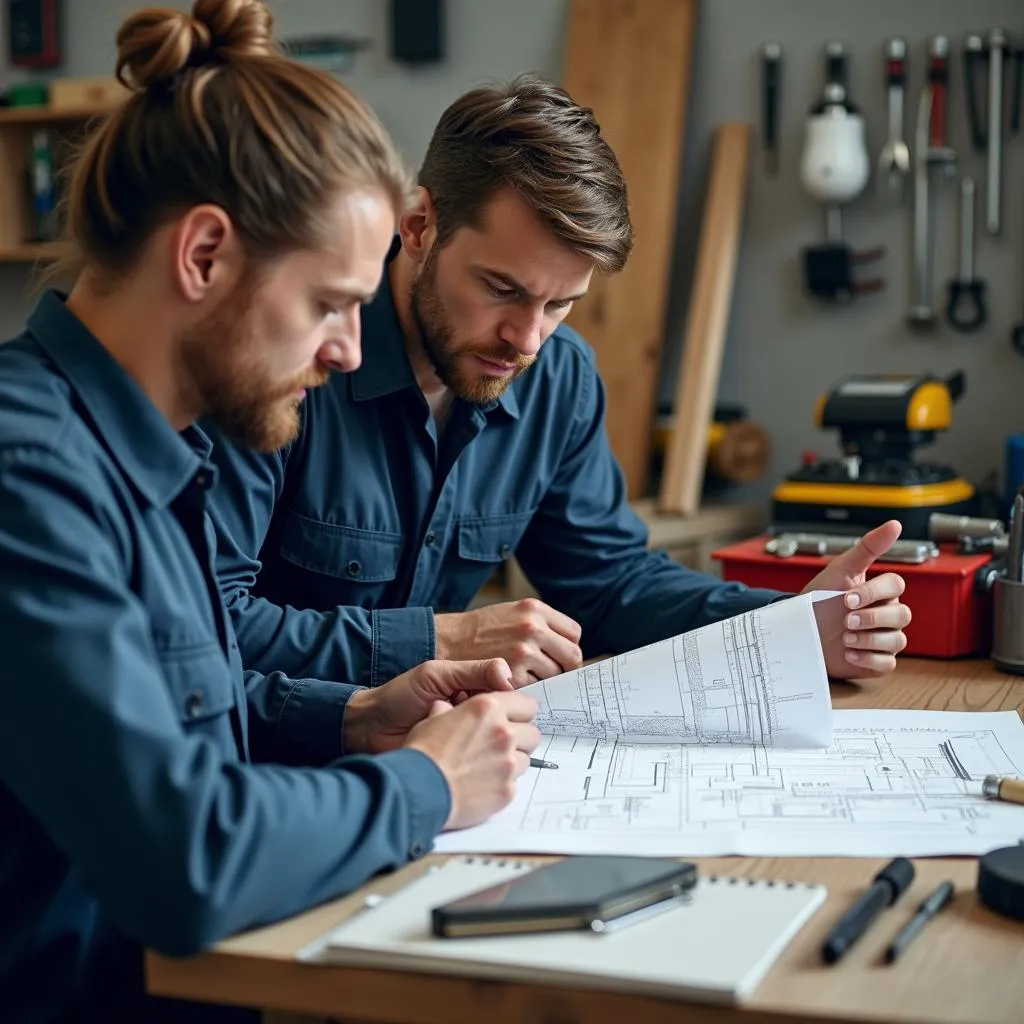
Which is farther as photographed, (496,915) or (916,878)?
(916,878)

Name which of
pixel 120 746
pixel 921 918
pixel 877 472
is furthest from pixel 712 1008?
pixel 877 472

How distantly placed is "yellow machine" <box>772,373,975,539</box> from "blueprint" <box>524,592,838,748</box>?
0.77m

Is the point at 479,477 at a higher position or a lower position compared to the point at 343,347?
lower

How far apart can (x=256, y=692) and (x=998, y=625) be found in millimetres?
903

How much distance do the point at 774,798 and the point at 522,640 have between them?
368 millimetres

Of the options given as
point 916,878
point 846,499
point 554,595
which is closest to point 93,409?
point 916,878

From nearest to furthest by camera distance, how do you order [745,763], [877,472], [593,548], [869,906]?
1. [869,906]
2. [745,763]
3. [593,548]
4. [877,472]

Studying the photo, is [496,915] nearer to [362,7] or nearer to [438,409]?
[438,409]

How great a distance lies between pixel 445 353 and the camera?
5.40ft

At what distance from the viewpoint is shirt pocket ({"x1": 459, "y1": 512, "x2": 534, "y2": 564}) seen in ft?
5.87

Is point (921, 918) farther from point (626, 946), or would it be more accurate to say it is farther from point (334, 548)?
point (334, 548)

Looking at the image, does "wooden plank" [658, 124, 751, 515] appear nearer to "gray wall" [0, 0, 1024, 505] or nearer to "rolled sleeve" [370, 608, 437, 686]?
"gray wall" [0, 0, 1024, 505]

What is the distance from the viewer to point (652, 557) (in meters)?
1.90

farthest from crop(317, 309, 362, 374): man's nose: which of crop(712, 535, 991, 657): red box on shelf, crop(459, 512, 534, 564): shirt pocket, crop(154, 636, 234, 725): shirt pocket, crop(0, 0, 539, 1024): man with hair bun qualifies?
crop(712, 535, 991, 657): red box on shelf
